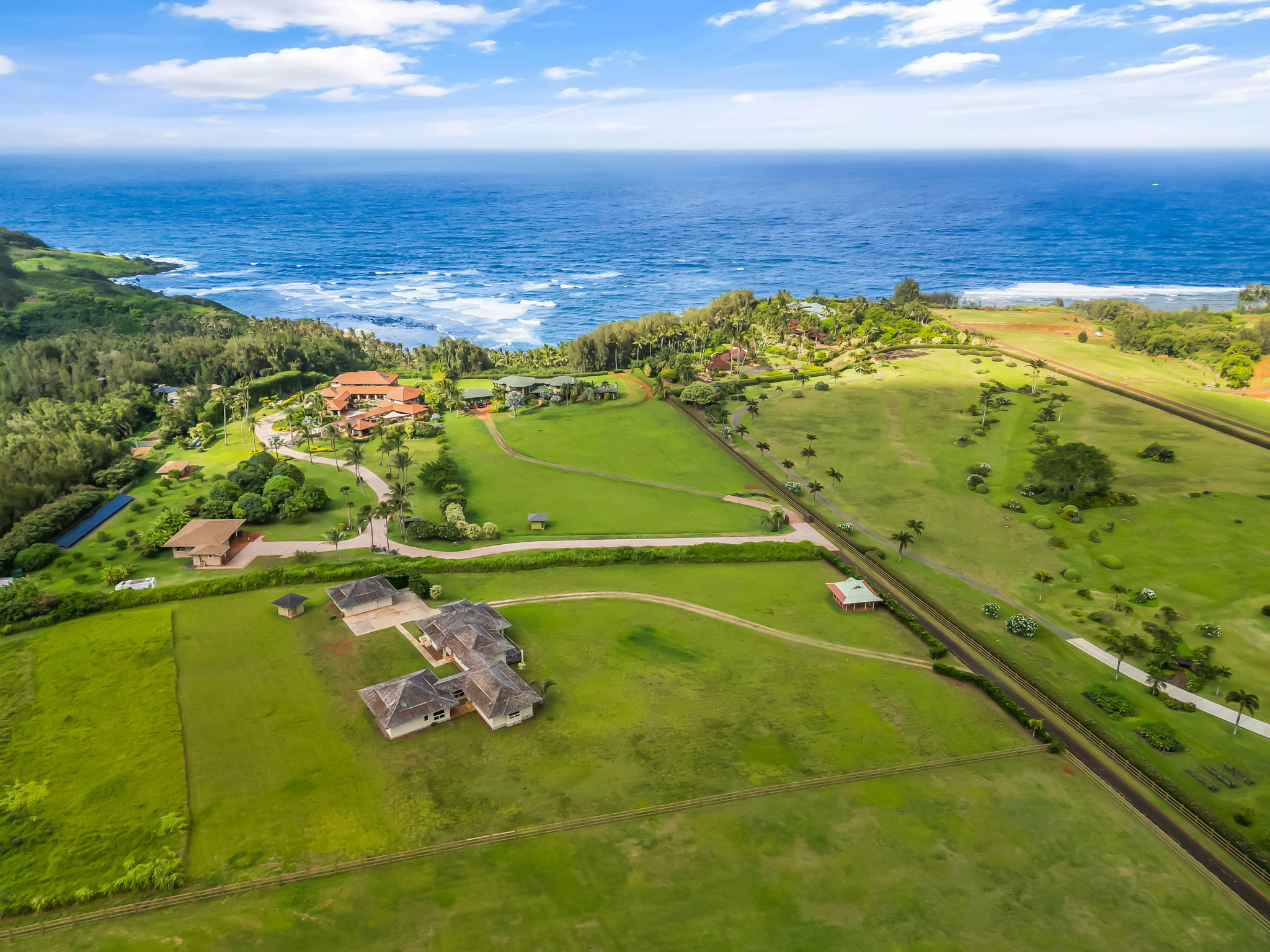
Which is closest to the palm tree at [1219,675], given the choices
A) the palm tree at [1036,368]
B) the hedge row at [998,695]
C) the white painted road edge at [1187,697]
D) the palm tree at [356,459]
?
the white painted road edge at [1187,697]

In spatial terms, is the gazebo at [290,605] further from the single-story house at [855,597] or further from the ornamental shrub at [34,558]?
the single-story house at [855,597]

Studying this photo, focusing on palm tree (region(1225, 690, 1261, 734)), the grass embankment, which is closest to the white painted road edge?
palm tree (region(1225, 690, 1261, 734))

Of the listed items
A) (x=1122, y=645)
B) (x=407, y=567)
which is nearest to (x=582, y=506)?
(x=407, y=567)

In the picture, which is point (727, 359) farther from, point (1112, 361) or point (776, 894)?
point (776, 894)

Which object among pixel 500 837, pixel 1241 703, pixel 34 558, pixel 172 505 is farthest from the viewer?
pixel 172 505

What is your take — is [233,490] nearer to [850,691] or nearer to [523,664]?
[523,664]

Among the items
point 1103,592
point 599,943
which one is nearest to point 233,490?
point 599,943
